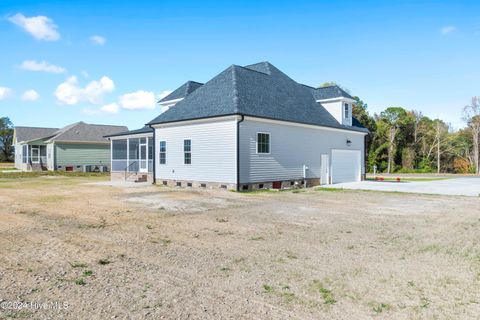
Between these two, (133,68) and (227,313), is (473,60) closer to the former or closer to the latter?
(133,68)

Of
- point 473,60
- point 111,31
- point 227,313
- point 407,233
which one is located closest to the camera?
point 227,313

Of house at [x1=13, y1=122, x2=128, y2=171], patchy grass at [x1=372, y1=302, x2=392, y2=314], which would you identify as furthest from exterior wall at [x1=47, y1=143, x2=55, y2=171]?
patchy grass at [x1=372, y1=302, x2=392, y2=314]

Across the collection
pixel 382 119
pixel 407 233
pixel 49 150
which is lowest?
pixel 407 233

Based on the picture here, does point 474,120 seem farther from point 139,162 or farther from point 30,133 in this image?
point 30,133

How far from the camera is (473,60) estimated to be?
20.7m

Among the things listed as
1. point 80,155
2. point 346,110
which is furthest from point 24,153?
point 346,110

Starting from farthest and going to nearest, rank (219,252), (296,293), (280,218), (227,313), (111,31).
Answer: (111,31)
(280,218)
(219,252)
(296,293)
(227,313)

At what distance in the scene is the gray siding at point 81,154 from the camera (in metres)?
36.5

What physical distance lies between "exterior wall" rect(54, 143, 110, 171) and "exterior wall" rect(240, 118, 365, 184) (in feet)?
87.4

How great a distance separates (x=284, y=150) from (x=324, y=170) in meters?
4.34

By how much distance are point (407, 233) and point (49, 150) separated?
38.7 metres

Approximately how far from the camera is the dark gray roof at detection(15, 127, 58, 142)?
42.2 meters

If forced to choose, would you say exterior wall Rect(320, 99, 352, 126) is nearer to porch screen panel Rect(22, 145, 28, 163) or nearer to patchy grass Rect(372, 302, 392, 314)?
patchy grass Rect(372, 302, 392, 314)

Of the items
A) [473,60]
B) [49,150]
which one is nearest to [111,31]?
[473,60]
